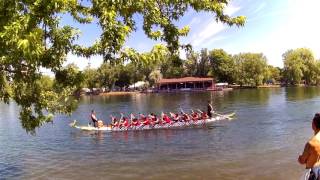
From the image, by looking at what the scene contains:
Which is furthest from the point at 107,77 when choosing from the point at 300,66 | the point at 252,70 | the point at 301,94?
the point at 301,94

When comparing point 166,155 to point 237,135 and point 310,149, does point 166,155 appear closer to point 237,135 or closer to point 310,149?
point 237,135

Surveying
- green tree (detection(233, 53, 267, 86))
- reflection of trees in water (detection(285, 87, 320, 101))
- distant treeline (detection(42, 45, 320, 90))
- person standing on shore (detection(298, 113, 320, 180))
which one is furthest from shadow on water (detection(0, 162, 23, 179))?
green tree (detection(233, 53, 267, 86))

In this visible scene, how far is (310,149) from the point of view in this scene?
7.82m

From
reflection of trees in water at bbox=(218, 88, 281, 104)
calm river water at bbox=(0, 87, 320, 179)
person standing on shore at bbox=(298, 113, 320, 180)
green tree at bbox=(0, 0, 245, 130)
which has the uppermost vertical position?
green tree at bbox=(0, 0, 245, 130)

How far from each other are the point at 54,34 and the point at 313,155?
7145 mm

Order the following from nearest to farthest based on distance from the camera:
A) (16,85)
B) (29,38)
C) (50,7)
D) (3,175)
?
(29,38) < (50,7) < (16,85) < (3,175)

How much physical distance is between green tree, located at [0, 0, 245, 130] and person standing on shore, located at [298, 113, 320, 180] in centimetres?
426

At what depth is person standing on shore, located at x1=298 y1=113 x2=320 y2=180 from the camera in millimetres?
7762

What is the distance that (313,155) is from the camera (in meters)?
7.88

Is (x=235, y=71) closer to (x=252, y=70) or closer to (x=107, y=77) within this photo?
(x=252, y=70)

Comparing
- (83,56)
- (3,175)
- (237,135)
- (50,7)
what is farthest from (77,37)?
(237,135)

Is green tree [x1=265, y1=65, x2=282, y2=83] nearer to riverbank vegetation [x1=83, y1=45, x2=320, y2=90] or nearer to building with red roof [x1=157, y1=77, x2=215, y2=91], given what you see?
riverbank vegetation [x1=83, y1=45, x2=320, y2=90]

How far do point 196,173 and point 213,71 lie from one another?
460 feet

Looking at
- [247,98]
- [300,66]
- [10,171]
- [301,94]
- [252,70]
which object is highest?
[300,66]
